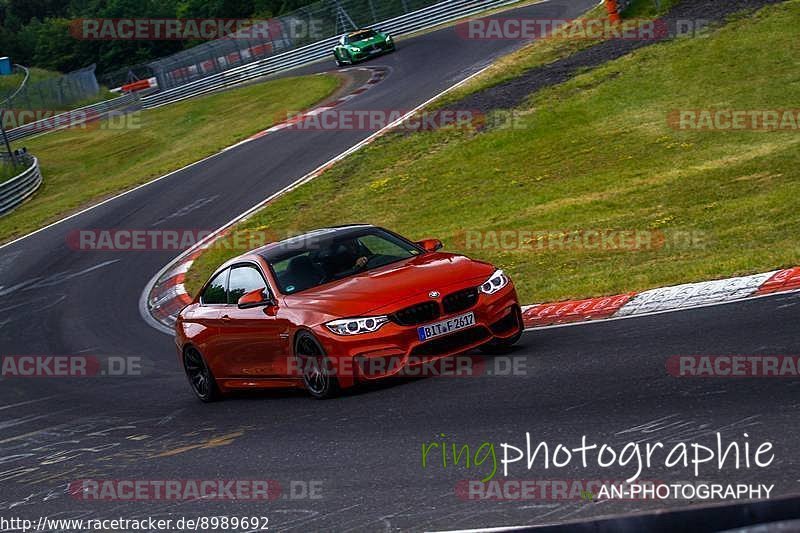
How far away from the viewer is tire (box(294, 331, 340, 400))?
9858 millimetres

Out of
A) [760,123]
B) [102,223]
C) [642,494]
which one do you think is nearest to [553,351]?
[642,494]

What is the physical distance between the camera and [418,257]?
36.1 ft

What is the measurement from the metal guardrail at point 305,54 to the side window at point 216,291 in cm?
3726

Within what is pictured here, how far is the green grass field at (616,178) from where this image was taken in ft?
46.2

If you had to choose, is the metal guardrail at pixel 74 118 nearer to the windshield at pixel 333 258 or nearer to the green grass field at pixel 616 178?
the green grass field at pixel 616 178

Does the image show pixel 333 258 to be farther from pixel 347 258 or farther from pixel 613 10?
→ pixel 613 10

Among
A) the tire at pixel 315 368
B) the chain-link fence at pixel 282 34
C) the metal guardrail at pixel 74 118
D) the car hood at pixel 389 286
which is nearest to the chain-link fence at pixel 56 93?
the metal guardrail at pixel 74 118

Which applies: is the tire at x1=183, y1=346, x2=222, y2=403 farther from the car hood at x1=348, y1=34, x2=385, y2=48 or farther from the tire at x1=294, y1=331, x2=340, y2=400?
the car hood at x1=348, y1=34, x2=385, y2=48

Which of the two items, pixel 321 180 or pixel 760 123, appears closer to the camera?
pixel 760 123

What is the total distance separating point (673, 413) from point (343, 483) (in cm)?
208

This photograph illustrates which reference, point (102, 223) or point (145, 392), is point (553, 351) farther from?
point (102, 223)

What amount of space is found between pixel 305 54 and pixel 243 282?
43629 mm

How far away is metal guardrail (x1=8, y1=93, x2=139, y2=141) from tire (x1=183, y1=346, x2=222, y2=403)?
48.2 metres

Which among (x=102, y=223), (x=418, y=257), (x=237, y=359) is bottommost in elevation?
(x=102, y=223)
